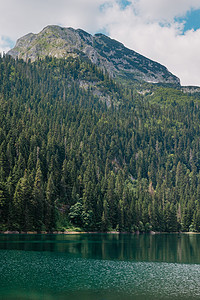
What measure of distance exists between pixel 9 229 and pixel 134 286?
84929 millimetres

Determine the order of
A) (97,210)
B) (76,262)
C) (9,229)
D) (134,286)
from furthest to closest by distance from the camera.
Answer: (97,210), (9,229), (76,262), (134,286)

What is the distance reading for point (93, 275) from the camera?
59312 millimetres

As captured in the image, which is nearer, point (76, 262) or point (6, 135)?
point (76, 262)

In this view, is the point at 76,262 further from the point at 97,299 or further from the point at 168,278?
the point at 97,299

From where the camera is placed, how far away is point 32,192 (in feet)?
465

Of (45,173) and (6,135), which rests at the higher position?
(6,135)

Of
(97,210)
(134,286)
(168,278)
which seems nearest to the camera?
(134,286)

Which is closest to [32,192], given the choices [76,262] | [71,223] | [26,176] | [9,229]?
[26,176]

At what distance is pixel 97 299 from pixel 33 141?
497ft

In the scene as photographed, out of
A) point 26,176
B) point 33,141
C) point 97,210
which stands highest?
point 33,141

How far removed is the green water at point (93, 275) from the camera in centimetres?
4688

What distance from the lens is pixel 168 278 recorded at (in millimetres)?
60281

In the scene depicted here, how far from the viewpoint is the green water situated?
4688cm

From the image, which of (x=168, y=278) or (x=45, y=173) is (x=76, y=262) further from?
(x=45, y=173)
